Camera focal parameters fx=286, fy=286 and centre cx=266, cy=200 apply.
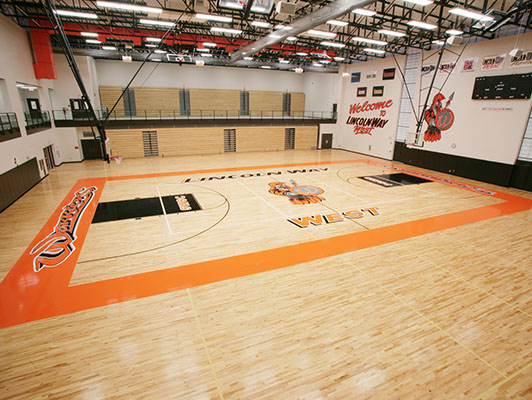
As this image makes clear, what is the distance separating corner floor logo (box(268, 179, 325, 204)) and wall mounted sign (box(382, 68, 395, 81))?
11.8 meters

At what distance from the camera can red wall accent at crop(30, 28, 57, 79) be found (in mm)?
14105

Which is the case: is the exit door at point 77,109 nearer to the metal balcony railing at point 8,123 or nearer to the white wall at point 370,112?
the metal balcony railing at point 8,123

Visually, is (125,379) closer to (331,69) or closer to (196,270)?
(196,270)

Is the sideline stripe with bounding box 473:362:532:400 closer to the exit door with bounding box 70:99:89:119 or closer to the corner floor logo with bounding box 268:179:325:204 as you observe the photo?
the corner floor logo with bounding box 268:179:325:204

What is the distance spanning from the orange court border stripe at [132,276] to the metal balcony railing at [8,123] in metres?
4.36

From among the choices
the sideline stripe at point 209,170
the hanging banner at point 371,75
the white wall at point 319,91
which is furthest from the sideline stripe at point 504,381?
the white wall at point 319,91

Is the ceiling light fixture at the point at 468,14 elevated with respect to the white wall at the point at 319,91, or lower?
elevated

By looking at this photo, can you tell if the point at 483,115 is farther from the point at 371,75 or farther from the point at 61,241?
the point at 61,241

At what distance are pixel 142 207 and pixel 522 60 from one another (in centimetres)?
1747

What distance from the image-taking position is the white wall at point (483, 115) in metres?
13.2

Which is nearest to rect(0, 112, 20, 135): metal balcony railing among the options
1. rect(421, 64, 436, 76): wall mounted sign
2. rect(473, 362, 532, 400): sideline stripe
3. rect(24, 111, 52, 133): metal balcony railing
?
rect(24, 111, 52, 133): metal balcony railing

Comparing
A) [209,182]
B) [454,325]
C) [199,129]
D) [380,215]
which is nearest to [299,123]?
[199,129]

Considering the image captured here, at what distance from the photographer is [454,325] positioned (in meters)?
4.96

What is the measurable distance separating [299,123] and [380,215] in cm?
1606
